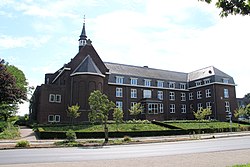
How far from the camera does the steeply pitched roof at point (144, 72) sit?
2104 inches

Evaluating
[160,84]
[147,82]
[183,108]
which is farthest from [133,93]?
[183,108]

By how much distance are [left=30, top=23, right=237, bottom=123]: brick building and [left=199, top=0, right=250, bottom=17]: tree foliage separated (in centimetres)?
3655

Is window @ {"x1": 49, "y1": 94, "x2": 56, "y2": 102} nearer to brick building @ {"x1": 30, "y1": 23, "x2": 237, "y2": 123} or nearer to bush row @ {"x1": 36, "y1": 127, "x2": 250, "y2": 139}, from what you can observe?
brick building @ {"x1": 30, "y1": 23, "x2": 237, "y2": 123}

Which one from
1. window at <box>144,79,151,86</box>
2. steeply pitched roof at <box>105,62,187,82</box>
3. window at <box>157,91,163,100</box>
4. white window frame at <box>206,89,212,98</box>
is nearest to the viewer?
steeply pitched roof at <box>105,62,187,82</box>

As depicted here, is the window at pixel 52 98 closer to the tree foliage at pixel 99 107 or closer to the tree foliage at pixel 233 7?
the tree foliage at pixel 99 107

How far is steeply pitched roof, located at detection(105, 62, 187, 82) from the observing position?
53438 mm

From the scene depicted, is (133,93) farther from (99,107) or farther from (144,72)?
(99,107)

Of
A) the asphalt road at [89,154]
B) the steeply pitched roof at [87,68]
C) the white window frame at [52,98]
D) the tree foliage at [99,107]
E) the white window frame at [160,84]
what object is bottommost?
the asphalt road at [89,154]

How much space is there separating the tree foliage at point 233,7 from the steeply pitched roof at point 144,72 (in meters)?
44.4

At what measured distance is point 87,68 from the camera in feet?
142

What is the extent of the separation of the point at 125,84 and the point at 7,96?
80.9 ft

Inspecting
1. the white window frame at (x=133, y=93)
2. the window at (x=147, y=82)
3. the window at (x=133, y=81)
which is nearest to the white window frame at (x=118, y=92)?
the white window frame at (x=133, y=93)

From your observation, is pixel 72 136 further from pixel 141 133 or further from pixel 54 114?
pixel 54 114

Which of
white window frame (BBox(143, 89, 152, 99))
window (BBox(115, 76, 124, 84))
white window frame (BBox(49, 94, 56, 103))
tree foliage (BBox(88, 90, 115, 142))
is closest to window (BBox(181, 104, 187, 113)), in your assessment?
white window frame (BBox(143, 89, 152, 99))
